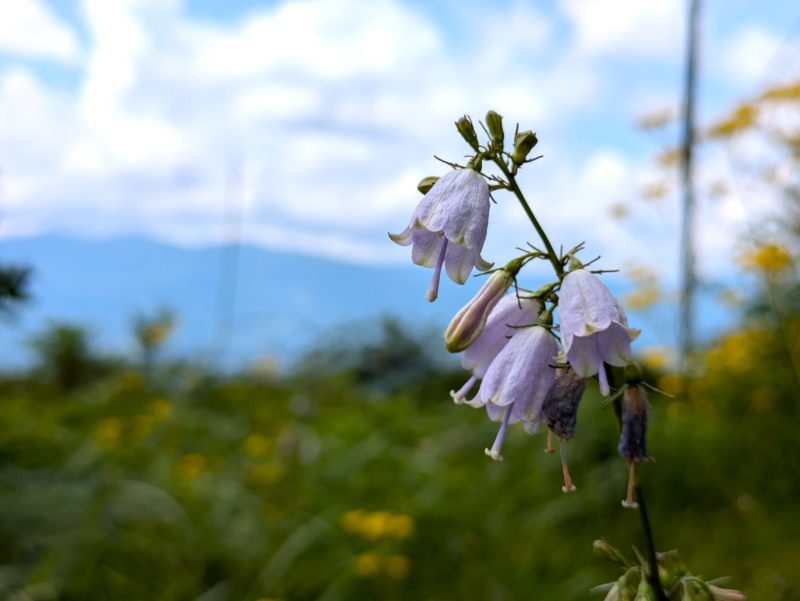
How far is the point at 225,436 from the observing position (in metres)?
5.25

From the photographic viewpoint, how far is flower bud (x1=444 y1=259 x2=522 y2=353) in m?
1.13

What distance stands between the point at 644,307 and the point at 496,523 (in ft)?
10.9

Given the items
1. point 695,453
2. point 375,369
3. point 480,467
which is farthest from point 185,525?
point 375,369

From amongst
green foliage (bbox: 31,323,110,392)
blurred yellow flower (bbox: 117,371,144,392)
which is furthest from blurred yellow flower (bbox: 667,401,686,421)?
green foliage (bbox: 31,323,110,392)

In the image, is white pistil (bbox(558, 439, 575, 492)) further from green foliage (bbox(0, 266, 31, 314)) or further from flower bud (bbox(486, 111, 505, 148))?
green foliage (bbox(0, 266, 31, 314))

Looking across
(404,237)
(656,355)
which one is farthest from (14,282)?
(656,355)

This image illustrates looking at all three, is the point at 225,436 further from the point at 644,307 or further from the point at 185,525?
the point at 644,307

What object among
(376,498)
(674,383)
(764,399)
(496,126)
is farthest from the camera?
(674,383)

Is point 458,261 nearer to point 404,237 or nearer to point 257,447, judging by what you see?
point 404,237

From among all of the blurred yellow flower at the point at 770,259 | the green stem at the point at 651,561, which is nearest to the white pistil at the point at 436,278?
the green stem at the point at 651,561

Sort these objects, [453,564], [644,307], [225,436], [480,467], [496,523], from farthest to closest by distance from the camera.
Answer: [644,307], [225,436], [480,467], [496,523], [453,564]

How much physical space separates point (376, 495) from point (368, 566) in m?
0.91

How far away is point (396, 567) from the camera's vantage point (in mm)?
3078

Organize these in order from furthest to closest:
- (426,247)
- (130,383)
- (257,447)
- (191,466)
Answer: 1. (130,383)
2. (257,447)
3. (191,466)
4. (426,247)
